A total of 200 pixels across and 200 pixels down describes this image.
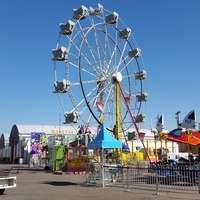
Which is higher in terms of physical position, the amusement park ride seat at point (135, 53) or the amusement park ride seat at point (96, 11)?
the amusement park ride seat at point (96, 11)

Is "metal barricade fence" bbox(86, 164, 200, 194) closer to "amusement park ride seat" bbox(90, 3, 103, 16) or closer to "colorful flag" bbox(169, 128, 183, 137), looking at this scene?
"colorful flag" bbox(169, 128, 183, 137)

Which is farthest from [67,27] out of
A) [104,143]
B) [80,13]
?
[104,143]

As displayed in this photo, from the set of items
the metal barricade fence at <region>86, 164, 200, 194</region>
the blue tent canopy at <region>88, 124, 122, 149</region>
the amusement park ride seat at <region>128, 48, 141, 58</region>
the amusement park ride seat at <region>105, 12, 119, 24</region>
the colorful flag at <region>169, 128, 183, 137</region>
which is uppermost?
the amusement park ride seat at <region>105, 12, 119, 24</region>

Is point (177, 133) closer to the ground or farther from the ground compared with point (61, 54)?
closer to the ground

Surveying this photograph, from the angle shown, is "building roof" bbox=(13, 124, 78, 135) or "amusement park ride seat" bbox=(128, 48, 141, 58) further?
"building roof" bbox=(13, 124, 78, 135)

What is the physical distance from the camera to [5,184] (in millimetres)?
13039

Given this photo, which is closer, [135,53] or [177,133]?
[177,133]

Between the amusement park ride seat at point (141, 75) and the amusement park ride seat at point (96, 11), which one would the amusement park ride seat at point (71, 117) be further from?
the amusement park ride seat at point (96, 11)

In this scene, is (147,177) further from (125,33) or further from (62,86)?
(125,33)

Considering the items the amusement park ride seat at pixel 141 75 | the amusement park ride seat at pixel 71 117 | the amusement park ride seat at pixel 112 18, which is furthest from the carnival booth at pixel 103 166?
the amusement park ride seat at pixel 112 18

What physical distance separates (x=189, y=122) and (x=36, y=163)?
25676mm

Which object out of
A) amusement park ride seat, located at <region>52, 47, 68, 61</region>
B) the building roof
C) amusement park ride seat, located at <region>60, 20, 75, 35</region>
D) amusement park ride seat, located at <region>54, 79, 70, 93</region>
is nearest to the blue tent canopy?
amusement park ride seat, located at <region>54, 79, 70, 93</region>

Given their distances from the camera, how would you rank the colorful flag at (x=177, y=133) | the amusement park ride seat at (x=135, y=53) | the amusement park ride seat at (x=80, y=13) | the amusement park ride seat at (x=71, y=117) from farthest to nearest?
the amusement park ride seat at (x=135, y=53), the amusement park ride seat at (x=80, y=13), the amusement park ride seat at (x=71, y=117), the colorful flag at (x=177, y=133)

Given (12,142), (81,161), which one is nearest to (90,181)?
(81,161)
